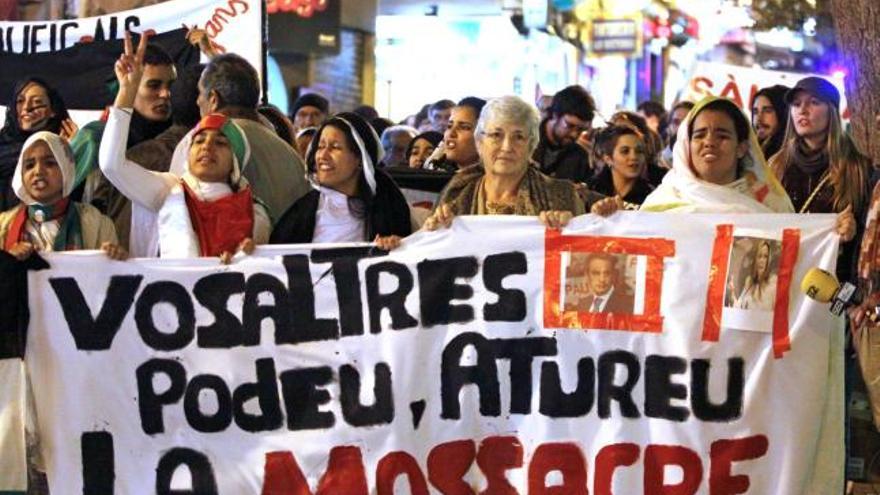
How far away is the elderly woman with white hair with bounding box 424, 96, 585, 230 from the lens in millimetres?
6309

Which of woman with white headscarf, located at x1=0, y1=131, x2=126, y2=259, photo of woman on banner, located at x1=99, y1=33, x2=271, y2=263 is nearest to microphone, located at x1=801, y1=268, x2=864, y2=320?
photo of woman on banner, located at x1=99, y1=33, x2=271, y2=263

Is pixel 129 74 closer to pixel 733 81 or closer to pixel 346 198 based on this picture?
pixel 346 198

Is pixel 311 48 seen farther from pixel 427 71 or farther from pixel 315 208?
pixel 315 208

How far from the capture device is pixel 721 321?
19.2 ft

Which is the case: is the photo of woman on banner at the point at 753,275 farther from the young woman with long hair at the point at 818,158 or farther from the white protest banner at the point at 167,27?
the white protest banner at the point at 167,27

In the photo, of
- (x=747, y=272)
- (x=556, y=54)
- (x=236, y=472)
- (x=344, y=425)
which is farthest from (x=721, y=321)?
(x=556, y=54)

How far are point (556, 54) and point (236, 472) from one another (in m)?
28.2

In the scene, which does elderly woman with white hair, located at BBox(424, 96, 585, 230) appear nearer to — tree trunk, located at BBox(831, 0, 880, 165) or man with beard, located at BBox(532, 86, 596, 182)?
tree trunk, located at BBox(831, 0, 880, 165)

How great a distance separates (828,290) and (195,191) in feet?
7.63

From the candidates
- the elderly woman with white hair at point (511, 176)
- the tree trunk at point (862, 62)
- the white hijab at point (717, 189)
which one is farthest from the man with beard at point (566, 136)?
the white hijab at point (717, 189)

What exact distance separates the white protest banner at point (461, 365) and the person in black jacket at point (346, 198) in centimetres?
26

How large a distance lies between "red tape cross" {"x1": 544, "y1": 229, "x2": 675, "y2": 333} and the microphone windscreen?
0.51 metres

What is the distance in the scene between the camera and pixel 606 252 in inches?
235

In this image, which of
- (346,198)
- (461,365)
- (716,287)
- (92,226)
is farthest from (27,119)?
(716,287)
